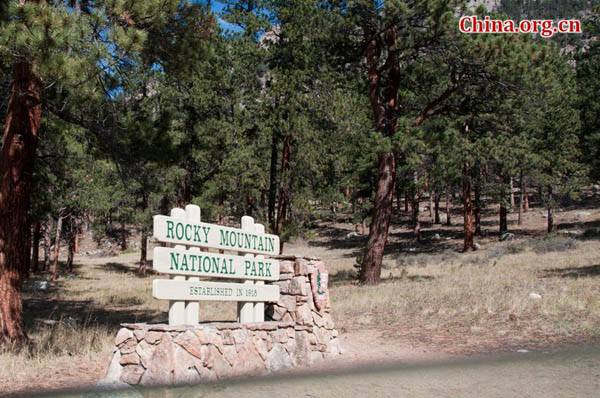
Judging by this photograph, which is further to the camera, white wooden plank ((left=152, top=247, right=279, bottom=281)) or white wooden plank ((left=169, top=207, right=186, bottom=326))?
white wooden plank ((left=169, top=207, right=186, bottom=326))

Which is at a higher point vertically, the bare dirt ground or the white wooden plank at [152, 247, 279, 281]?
the white wooden plank at [152, 247, 279, 281]

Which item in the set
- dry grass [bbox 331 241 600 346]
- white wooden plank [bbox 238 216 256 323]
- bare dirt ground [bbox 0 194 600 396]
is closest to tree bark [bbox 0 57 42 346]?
bare dirt ground [bbox 0 194 600 396]

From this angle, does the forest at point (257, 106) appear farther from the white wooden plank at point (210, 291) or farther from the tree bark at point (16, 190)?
the white wooden plank at point (210, 291)

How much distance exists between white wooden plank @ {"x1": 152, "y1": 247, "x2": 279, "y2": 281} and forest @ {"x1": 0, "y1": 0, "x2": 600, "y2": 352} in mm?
2852

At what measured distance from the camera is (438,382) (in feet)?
22.2

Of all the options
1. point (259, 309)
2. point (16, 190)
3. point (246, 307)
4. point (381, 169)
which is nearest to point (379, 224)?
point (381, 169)

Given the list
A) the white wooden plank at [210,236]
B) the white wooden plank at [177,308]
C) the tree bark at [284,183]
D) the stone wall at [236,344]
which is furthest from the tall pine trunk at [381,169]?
the white wooden plank at [177,308]

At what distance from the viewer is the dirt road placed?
614 cm

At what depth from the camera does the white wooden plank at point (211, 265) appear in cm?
676

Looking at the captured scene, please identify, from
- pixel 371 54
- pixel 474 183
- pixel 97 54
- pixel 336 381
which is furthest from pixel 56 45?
pixel 474 183

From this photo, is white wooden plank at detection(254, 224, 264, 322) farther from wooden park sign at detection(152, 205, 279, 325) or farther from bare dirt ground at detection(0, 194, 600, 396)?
bare dirt ground at detection(0, 194, 600, 396)

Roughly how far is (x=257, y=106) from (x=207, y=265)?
53.7ft

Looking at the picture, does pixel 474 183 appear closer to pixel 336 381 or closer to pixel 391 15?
pixel 391 15

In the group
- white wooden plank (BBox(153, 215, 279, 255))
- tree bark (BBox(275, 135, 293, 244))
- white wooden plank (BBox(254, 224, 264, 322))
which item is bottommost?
white wooden plank (BBox(254, 224, 264, 322))
